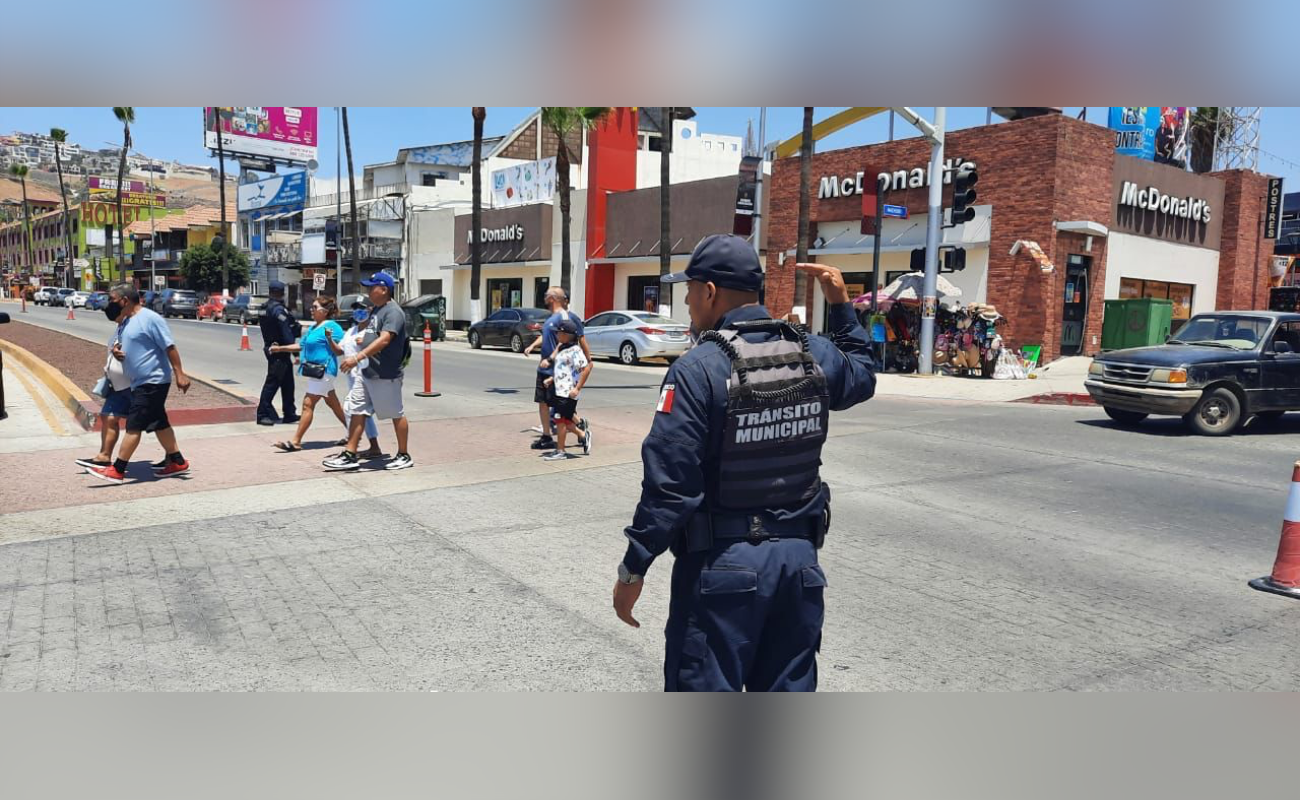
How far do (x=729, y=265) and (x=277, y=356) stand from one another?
10009mm

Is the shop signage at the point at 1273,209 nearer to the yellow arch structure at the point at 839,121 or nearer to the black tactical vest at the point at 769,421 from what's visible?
the yellow arch structure at the point at 839,121

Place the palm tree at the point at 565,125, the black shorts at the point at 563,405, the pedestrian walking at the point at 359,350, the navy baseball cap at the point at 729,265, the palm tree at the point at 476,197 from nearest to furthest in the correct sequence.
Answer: the navy baseball cap at the point at 729,265
the pedestrian walking at the point at 359,350
the black shorts at the point at 563,405
the palm tree at the point at 565,125
the palm tree at the point at 476,197

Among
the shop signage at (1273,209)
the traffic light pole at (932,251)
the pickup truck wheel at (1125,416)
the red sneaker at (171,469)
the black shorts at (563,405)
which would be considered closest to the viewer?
the red sneaker at (171,469)

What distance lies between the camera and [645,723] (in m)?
3.64

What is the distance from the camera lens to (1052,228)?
73.9ft

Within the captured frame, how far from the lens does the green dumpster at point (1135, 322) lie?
76.6ft

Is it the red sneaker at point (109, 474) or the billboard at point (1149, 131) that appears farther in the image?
the billboard at point (1149, 131)

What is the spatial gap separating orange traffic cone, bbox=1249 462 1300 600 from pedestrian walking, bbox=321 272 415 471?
663cm

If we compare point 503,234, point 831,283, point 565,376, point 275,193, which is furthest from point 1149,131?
point 275,193

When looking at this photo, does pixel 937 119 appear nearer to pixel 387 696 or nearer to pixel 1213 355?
pixel 1213 355

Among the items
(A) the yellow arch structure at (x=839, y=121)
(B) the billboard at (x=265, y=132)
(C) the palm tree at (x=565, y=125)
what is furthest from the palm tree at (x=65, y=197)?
(A) the yellow arch structure at (x=839, y=121)

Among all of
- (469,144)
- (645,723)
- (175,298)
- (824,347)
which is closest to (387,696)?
(645,723)

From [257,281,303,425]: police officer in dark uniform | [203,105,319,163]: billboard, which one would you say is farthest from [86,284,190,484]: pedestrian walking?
[203,105,319,163]: billboard
